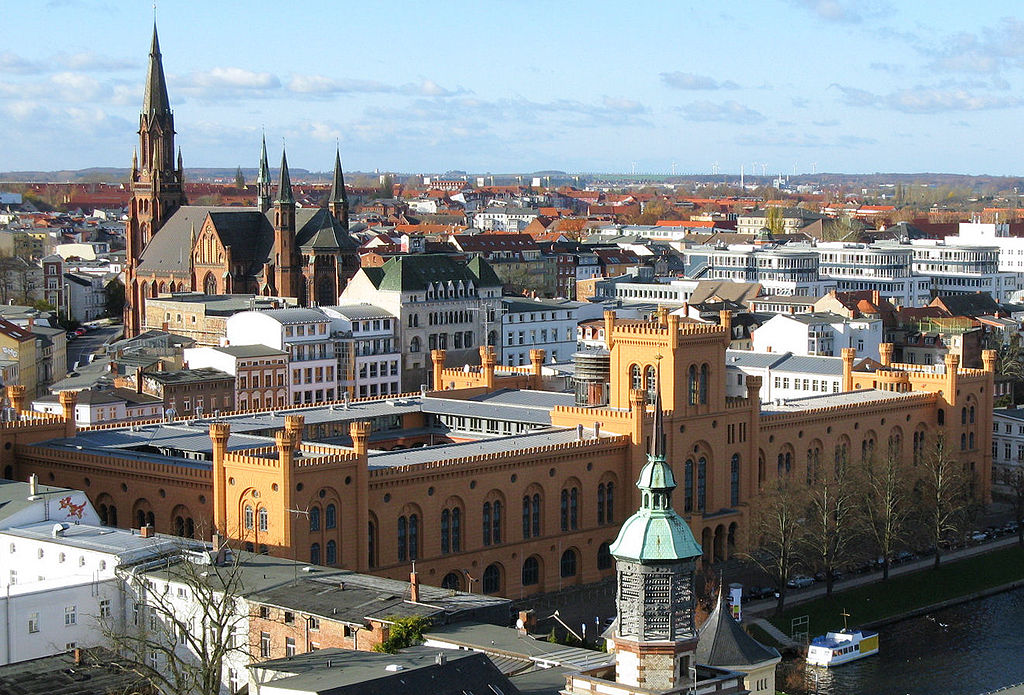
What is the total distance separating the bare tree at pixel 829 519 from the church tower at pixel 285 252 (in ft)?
270

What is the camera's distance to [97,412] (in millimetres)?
130250

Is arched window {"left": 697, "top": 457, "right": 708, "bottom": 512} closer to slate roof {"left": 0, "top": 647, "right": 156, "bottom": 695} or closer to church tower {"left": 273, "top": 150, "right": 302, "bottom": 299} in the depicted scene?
slate roof {"left": 0, "top": 647, "right": 156, "bottom": 695}

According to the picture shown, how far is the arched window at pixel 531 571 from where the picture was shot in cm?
10125

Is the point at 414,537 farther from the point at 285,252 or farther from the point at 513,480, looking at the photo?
the point at 285,252

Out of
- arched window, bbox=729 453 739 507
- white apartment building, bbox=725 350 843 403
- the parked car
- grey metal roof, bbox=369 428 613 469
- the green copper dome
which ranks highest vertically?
the green copper dome

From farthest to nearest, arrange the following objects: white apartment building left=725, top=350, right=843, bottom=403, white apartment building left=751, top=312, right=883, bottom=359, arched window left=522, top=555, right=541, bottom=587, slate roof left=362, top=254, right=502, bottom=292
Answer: slate roof left=362, top=254, right=502, bottom=292 < white apartment building left=751, top=312, right=883, bottom=359 < white apartment building left=725, top=350, right=843, bottom=403 < arched window left=522, top=555, right=541, bottom=587

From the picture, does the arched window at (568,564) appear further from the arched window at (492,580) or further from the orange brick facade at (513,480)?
the arched window at (492,580)

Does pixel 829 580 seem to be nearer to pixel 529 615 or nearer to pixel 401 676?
pixel 529 615

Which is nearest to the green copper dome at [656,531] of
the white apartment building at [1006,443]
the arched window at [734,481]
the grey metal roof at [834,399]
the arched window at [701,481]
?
the arched window at [701,481]

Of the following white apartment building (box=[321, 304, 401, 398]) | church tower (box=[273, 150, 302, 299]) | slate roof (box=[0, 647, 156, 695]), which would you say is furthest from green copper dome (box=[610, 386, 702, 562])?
church tower (box=[273, 150, 302, 299])

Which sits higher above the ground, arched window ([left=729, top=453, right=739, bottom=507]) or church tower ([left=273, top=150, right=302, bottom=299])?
church tower ([left=273, top=150, right=302, bottom=299])

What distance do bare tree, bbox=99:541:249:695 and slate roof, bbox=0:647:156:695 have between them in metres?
0.77

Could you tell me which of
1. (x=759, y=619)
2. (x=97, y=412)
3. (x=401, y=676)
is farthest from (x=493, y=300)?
(x=401, y=676)

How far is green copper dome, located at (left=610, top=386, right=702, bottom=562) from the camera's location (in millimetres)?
55844
